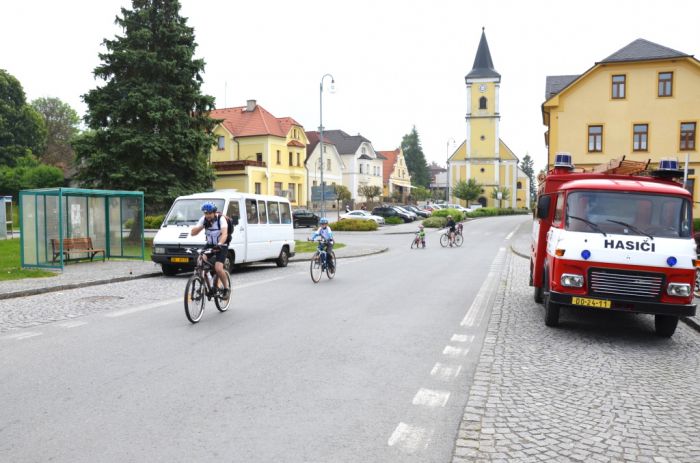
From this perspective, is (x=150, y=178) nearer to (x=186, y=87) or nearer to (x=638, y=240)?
(x=186, y=87)

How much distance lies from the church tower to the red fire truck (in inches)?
3068

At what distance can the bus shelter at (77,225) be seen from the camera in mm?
15906

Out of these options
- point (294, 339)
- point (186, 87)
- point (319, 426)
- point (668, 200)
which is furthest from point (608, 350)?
point (186, 87)

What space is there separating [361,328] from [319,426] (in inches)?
156

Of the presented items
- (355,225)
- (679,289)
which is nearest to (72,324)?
(679,289)

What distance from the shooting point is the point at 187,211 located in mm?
15945

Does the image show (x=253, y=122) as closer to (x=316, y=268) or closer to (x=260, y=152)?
(x=260, y=152)

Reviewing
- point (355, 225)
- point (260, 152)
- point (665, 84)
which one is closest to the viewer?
point (665, 84)

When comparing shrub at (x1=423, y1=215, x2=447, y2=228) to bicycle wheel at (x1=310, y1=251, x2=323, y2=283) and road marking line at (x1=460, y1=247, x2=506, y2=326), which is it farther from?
bicycle wheel at (x1=310, y1=251, x2=323, y2=283)

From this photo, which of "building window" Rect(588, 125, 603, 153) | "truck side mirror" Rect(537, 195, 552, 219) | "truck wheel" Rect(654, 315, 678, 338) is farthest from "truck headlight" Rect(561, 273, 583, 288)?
"building window" Rect(588, 125, 603, 153)

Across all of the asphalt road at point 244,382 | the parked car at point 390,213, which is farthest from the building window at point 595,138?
the asphalt road at point 244,382

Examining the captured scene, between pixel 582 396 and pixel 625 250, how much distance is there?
3298 mm

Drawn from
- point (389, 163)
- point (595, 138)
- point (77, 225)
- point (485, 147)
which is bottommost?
point (77, 225)

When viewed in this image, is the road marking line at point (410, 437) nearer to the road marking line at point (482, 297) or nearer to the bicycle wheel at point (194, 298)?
the road marking line at point (482, 297)
